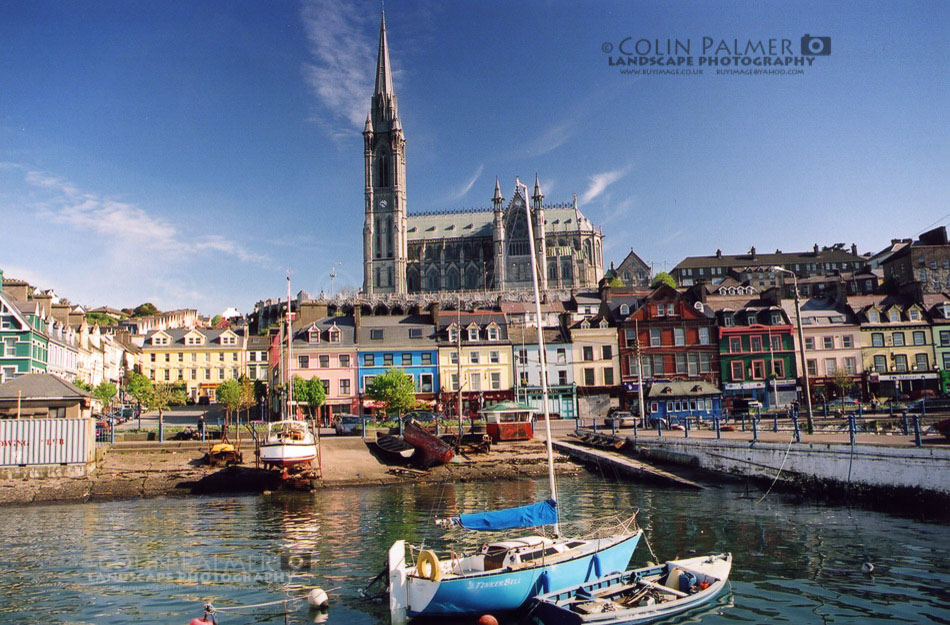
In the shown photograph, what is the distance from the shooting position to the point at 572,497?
104 ft

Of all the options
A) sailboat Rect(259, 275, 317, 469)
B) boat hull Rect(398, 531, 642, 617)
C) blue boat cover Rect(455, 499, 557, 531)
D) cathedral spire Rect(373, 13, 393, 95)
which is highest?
cathedral spire Rect(373, 13, 393, 95)

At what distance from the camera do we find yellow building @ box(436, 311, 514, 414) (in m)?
67.2

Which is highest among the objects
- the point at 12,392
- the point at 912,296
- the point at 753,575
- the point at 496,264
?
the point at 496,264

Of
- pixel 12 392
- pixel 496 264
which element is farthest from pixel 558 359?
pixel 496 264

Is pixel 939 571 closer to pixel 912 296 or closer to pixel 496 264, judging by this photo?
pixel 912 296

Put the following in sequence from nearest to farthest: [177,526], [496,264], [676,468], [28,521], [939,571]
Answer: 1. [939,571]
2. [177,526]
3. [28,521]
4. [676,468]
5. [496,264]

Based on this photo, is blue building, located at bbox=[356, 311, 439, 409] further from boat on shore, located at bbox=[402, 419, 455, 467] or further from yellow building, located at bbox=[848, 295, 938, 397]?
yellow building, located at bbox=[848, 295, 938, 397]

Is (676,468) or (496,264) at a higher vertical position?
(496,264)

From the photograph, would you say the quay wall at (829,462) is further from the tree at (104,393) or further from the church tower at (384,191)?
the church tower at (384,191)

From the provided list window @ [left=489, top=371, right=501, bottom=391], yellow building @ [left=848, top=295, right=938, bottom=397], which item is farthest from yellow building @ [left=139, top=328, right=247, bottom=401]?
yellow building @ [left=848, top=295, right=938, bottom=397]

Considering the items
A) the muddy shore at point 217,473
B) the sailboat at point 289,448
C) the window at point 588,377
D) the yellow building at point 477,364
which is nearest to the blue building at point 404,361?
the yellow building at point 477,364

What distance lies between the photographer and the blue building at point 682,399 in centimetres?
5800

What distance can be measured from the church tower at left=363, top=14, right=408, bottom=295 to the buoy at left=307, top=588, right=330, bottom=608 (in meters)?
145

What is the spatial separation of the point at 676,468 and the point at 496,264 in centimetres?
12052
